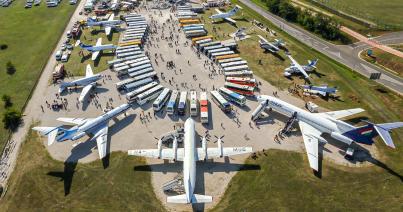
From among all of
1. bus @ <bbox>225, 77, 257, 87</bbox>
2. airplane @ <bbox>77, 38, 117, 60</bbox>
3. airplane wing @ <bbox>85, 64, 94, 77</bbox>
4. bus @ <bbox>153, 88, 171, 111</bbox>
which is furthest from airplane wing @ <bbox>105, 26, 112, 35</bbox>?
bus @ <bbox>225, 77, 257, 87</bbox>

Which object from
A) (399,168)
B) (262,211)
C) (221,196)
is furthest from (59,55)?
(399,168)

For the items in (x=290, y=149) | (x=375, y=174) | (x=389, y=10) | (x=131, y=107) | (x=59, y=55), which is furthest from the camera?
(x=389, y=10)

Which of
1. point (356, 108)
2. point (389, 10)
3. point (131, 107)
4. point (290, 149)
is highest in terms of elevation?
point (389, 10)

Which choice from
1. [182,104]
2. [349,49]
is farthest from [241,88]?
[349,49]

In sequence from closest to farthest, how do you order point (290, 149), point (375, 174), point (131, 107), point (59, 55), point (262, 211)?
1. point (262, 211)
2. point (375, 174)
3. point (290, 149)
4. point (131, 107)
5. point (59, 55)

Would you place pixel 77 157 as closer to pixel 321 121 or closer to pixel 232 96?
pixel 232 96

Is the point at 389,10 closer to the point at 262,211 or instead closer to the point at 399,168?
the point at 399,168
